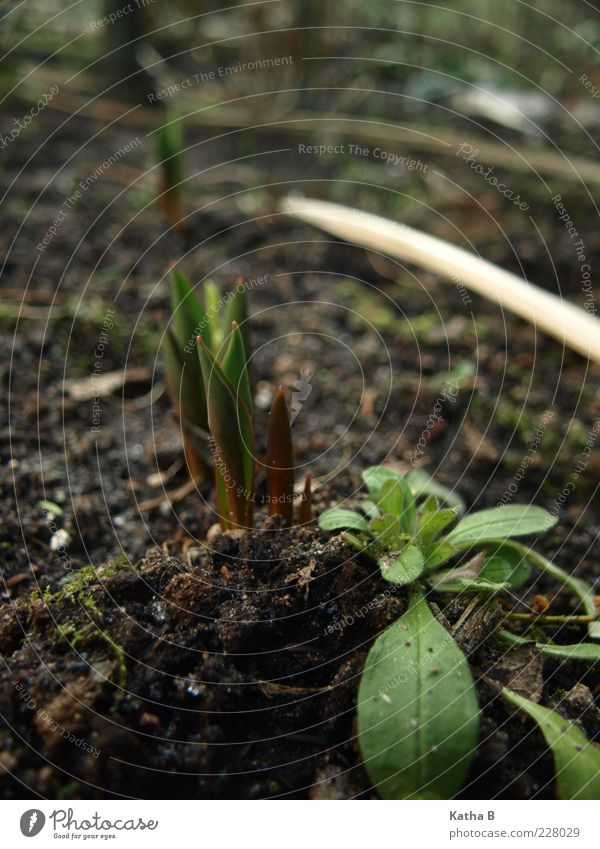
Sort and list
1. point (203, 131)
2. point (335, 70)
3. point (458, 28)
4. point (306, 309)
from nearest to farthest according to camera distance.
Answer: point (306, 309)
point (203, 131)
point (335, 70)
point (458, 28)

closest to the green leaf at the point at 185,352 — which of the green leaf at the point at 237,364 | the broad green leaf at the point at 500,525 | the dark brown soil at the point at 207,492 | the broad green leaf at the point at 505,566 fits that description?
the green leaf at the point at 237,364

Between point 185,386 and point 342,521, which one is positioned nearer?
point 342,521

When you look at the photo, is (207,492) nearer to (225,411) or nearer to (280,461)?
(280,461)

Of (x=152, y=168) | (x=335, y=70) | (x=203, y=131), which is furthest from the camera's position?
(x=335, y=70)

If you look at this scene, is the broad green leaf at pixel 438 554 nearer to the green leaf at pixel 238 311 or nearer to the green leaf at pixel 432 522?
the green leaf at pixel 432 522

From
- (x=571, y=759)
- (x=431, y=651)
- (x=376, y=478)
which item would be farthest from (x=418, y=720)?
(x=376, y=478)
